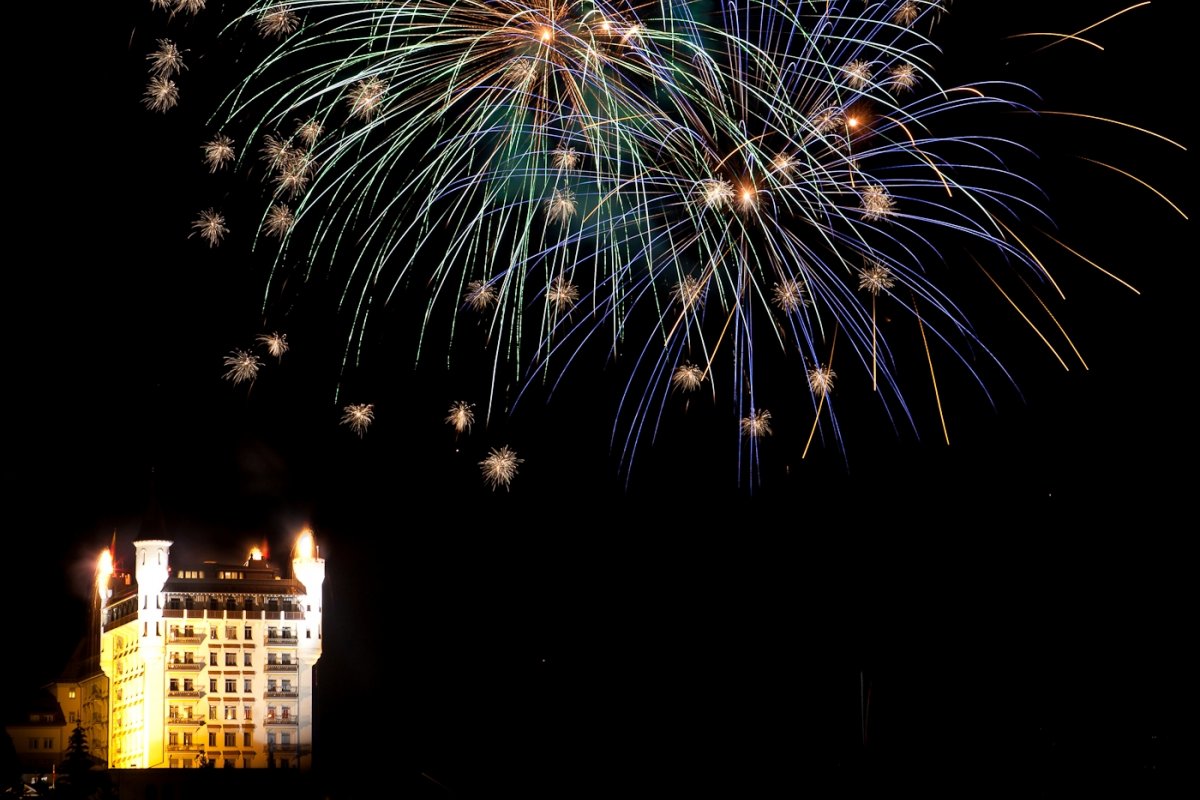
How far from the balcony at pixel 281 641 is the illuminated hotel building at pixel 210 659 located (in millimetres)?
25

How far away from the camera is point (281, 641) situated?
1229 inches

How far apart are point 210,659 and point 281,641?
1575 millimetres

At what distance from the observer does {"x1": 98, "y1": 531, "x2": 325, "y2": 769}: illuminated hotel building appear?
1152 inches

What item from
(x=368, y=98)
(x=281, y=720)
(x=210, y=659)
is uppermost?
(x=368, y=98)

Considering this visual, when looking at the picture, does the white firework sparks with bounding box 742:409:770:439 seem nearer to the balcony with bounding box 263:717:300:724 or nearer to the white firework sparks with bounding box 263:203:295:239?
the white firework sparks with bounding box 263:203:295:239

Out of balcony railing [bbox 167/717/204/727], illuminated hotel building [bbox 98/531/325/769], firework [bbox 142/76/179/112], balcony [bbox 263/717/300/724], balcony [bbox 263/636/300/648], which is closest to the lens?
firework [bbox 142/76/179/112]

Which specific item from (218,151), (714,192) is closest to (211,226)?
(218,151)

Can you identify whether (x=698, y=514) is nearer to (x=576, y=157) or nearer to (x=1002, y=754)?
(x=1002, y=754)

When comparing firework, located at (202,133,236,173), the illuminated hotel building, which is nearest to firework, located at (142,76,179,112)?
firework, located at (202,133,236,173)

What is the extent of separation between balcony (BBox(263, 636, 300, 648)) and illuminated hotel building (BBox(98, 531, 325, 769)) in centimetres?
2

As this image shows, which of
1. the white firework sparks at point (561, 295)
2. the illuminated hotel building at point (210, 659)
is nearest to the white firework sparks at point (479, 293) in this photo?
the white firework sparks at point (561, 295)

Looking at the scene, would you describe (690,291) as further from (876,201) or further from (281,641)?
(281,641)

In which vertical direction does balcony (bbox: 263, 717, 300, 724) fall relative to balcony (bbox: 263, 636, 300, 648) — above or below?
below

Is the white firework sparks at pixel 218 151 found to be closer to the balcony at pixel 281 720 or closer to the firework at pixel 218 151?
the firework at pixel 218 151
